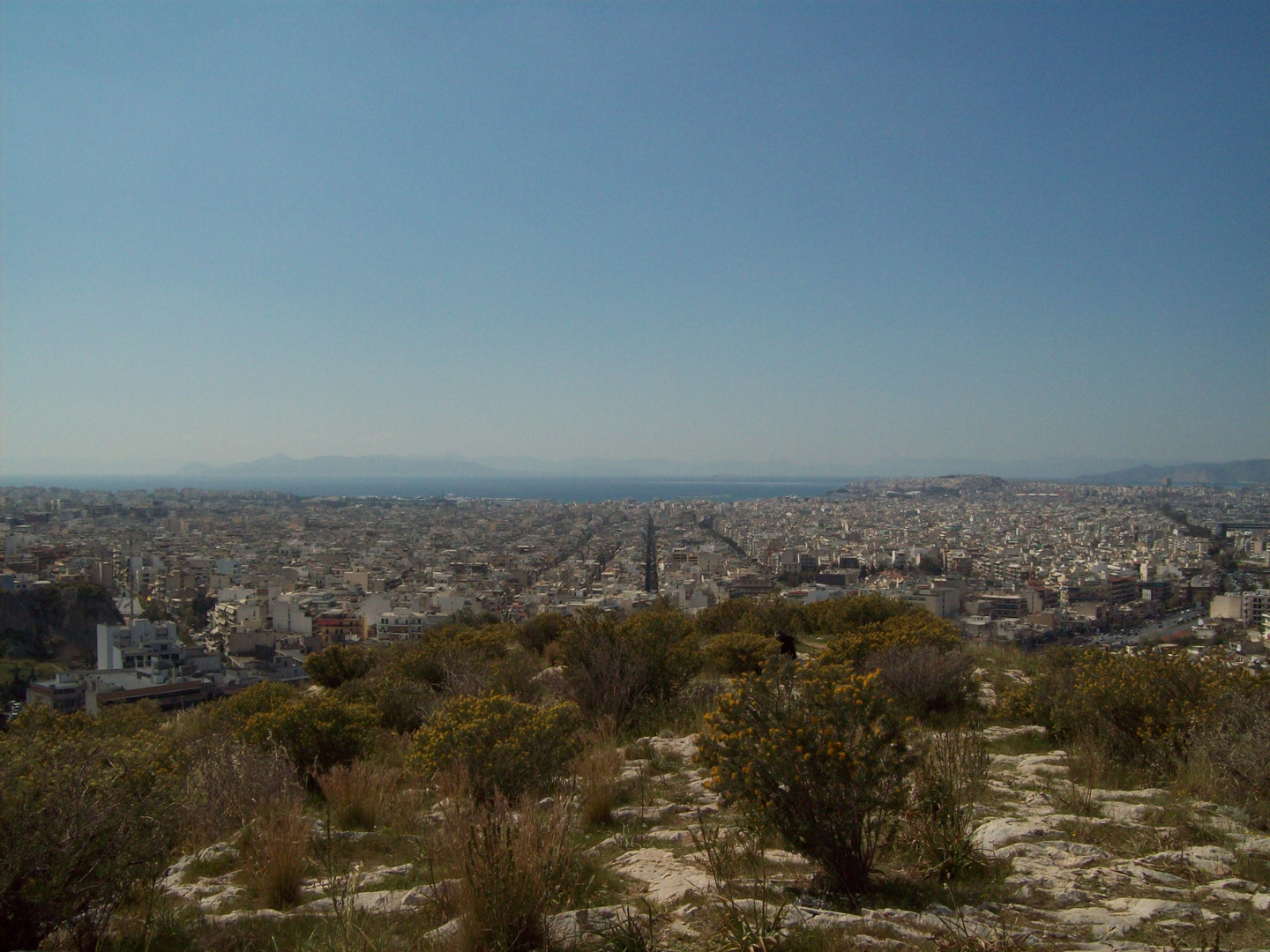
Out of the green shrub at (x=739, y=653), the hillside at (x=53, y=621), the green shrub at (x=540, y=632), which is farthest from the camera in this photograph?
the hillside at (x=53, y=621)

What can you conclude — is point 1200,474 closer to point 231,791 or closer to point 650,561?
point 650,561

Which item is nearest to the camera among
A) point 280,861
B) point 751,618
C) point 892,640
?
point 280,861

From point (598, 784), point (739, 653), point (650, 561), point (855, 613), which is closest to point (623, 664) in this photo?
point (739, 653)

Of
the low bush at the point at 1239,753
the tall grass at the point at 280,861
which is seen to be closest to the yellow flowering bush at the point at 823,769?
the tall grass at the point at 280,861

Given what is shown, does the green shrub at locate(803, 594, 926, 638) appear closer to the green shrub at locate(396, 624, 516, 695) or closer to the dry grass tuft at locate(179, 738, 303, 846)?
the green shrub at locate(396, 624, 516, 695)

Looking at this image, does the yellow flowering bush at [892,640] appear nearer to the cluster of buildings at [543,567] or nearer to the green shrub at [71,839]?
the cluster of buildings at [543,567]

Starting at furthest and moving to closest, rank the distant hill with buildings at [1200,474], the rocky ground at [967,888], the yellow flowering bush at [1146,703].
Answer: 1. the distant hill with buildings at [1200,474]
2. the yellow flowering bush at [1146,703]
3. the rocky ground at [967,888]

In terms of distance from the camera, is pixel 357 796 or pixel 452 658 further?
pixel 452 658
